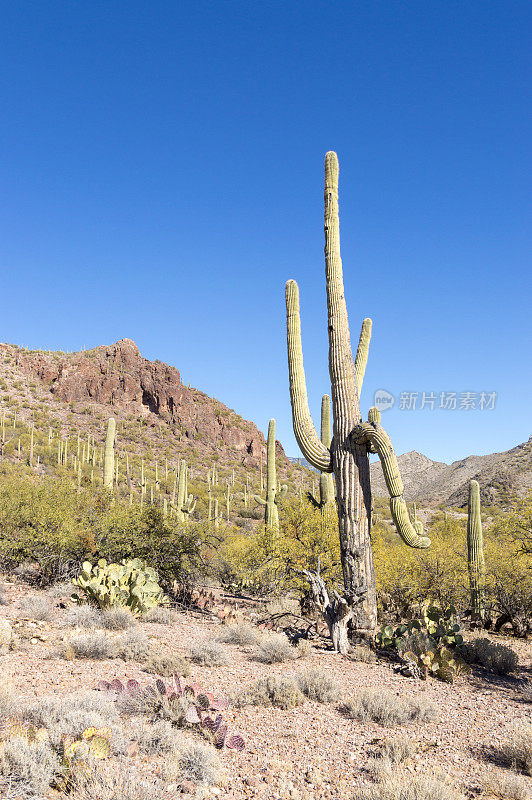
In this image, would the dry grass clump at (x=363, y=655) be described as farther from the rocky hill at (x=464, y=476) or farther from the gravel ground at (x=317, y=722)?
the rocky hill at (x=464, y=476)

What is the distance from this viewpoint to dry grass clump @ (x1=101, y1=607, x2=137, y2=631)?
8.45 metres

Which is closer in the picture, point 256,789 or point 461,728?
point 256,789

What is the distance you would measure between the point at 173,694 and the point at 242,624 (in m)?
4.20

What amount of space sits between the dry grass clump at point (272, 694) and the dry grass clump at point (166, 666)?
95 centimetres

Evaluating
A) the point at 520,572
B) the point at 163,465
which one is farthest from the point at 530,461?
the point at 520,572

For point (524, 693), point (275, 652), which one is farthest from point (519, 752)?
point (275, 652)

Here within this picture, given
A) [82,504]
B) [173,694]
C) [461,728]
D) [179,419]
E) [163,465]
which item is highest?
[179,419]

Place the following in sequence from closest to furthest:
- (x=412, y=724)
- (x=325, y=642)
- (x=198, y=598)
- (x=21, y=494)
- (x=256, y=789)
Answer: (x=256, y=789)
(x=412, y=724)
(x=325, y=642)
(x=198, y=598)
(x=21, y=494)

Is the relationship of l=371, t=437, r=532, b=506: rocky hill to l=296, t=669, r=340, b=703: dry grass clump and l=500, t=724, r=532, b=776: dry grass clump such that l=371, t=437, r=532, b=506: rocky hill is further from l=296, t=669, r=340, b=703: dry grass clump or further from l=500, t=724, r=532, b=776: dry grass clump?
l=500, t=724, r=532, b=776: dry grass clump

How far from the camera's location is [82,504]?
14461 millimetres

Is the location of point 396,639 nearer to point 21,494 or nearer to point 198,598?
point 198,598

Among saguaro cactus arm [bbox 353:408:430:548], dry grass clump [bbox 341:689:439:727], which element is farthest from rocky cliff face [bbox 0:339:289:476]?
dry grass clump [bbox 341:689:439:727]

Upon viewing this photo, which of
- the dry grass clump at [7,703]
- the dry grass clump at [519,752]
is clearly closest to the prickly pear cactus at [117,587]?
the dry grass clump at [7,703]

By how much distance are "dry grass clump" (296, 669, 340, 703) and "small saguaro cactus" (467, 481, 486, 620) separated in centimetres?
765
